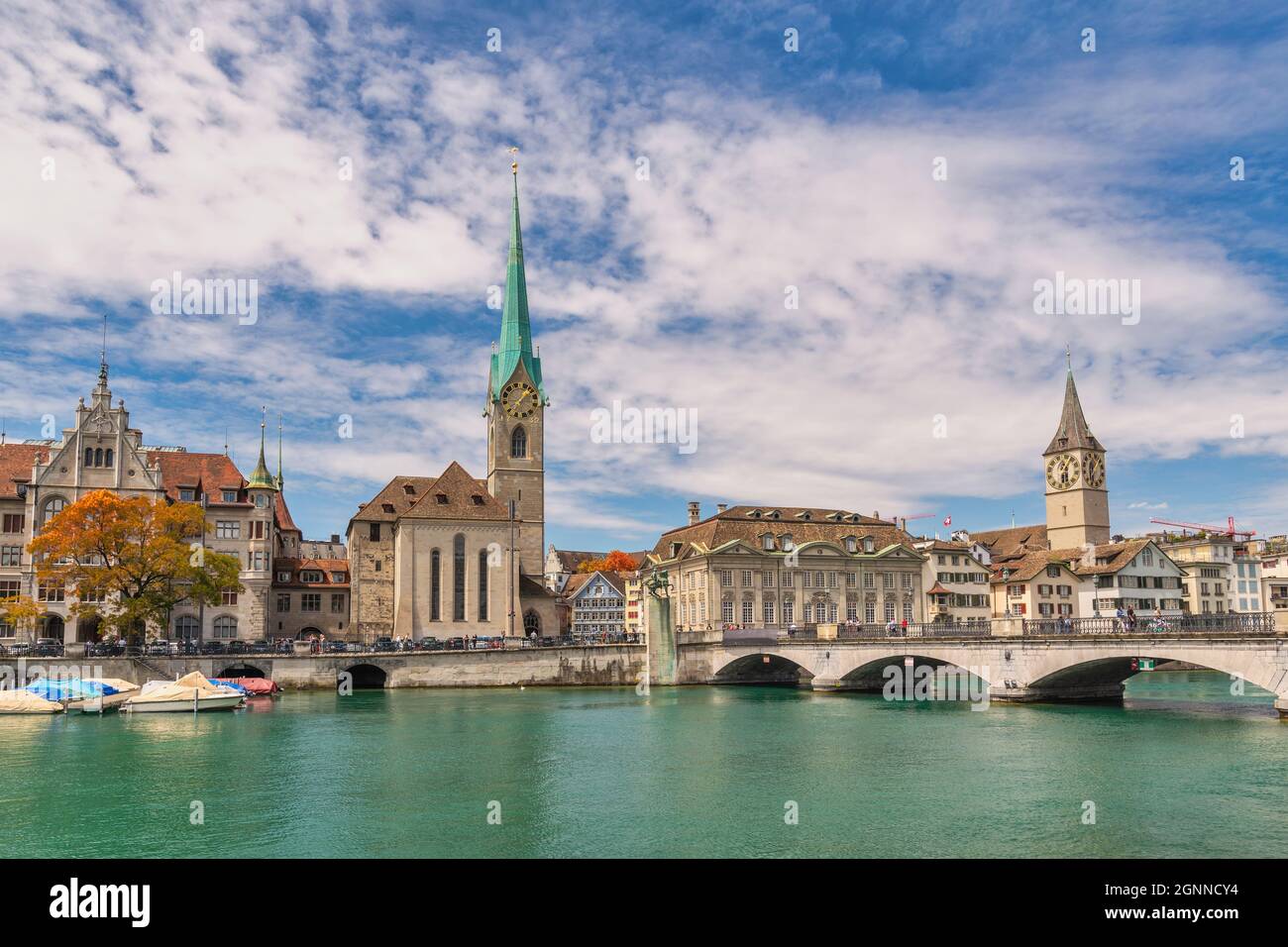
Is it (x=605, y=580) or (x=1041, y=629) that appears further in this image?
(x=605, y=580)

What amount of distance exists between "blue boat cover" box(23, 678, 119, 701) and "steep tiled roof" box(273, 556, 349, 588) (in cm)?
2623

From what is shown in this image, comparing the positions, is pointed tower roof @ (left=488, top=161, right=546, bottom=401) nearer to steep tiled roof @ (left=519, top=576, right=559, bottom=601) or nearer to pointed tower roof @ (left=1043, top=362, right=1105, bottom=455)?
steep tiled roof @ (left=519, top=576, right=559, bottom=601)

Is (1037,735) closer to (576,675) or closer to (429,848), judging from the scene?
(429,848)

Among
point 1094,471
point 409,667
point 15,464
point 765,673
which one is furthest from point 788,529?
point 15,464

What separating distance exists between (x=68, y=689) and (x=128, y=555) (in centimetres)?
1319

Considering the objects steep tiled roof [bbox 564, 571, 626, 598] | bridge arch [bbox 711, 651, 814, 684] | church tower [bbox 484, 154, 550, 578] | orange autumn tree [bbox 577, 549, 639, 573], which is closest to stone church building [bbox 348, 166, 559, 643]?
church tower [bbox 484, 154, 550, 578]

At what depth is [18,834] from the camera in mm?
22125

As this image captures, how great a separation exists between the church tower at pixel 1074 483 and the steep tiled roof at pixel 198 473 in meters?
87.9

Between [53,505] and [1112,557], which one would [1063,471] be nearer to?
[1112,557]

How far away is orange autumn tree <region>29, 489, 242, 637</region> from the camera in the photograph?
62031 millimetres

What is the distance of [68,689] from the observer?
169 ft

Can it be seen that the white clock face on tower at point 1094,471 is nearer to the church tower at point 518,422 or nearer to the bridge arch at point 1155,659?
the church tower at point 518,422
